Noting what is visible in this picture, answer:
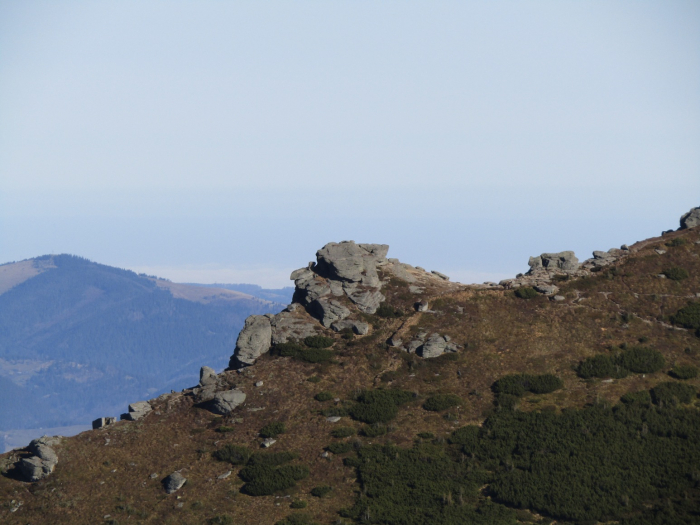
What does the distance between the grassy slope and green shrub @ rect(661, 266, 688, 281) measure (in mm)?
786

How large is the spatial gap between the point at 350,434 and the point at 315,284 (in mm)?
24034

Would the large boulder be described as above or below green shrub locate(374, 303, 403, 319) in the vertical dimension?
above

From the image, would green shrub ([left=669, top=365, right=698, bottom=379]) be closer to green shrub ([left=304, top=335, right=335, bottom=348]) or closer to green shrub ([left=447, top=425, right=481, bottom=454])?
green shrub ([left=447, top=425, right=481, bottom=454])

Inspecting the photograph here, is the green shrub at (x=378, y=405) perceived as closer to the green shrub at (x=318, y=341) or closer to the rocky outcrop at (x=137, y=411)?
the green shrub at (x=318, y=341)

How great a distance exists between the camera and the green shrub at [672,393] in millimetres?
64213

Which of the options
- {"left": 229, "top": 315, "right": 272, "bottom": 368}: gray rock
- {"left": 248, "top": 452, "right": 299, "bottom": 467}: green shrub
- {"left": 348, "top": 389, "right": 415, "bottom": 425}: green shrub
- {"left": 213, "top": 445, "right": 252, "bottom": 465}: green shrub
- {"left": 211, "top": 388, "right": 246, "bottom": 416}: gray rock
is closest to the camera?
{"left": 248, "top": 452, "right": 299, "bottom": 467}: green shrub

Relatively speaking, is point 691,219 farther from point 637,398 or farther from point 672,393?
point 637,398

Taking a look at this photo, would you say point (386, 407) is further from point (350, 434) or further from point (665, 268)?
point (665, 268)

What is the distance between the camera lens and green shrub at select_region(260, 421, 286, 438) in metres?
67.2

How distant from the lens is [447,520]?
54094 millimetres

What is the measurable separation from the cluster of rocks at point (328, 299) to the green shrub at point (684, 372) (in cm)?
2957

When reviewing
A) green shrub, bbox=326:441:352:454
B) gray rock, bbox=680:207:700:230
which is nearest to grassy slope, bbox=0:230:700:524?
green shrub, bbox=326:441:352:454

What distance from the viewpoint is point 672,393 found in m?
65.0

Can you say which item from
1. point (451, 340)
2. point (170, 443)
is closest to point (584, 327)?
point (451, 340)
